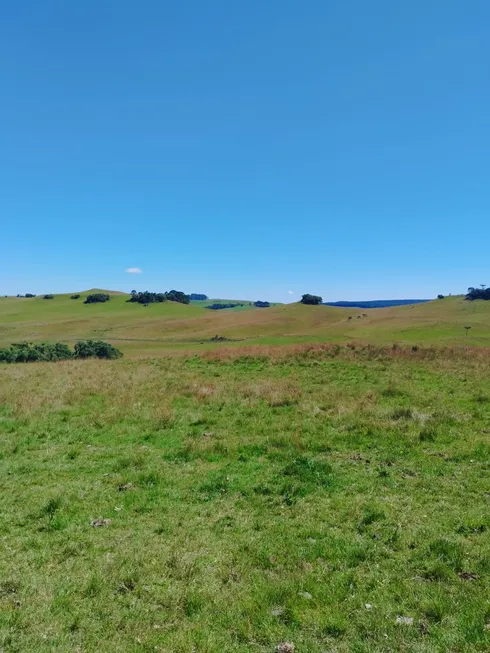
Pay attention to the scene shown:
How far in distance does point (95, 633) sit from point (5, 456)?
8180 millimetres

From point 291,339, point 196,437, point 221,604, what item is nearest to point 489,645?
point 221,604

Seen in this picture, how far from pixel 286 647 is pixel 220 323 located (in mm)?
96613

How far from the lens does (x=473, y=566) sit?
5.96m

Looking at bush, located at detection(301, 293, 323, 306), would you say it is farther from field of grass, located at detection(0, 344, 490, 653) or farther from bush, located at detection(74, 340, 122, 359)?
field of grass, located at detection(0, 344, 490, 653)

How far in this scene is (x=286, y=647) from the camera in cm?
459

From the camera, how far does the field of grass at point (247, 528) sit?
492 centimetres

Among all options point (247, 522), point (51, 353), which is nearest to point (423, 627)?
point (247, 522)

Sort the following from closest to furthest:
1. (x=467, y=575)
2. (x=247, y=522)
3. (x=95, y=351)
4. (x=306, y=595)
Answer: (x=306, y=595) → (x=467, y=575) → (x=247, y=522) → (x=95, y=351)

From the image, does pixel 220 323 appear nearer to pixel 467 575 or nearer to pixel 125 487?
pixel 125 487

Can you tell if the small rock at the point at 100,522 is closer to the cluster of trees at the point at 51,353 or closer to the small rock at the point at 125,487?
the small rock at the point at 125,487

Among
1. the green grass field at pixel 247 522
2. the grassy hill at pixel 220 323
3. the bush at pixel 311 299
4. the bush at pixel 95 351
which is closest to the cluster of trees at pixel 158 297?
the grassy hill at pixel 220 323

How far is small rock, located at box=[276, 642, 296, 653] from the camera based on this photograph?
14.9 ft

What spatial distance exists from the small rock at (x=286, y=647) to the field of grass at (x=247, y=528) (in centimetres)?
7

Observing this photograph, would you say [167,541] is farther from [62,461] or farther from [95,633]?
[62,461]
